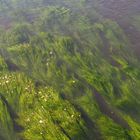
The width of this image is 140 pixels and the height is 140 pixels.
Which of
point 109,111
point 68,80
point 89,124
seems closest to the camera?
point 89,124

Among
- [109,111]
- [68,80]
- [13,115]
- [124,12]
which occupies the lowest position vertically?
[13,115]

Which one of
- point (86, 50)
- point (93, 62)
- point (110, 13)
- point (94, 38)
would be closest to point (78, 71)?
point (93, 62)

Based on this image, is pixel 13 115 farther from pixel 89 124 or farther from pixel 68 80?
pixel 89 124

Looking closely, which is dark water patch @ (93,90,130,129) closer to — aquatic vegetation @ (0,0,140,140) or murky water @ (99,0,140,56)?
aquatic vegetation @ (0,0,140,140)

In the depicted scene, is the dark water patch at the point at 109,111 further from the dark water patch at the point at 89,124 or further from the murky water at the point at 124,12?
the murky water at the point at 124,12

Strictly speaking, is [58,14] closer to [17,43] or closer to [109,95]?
[17,43]

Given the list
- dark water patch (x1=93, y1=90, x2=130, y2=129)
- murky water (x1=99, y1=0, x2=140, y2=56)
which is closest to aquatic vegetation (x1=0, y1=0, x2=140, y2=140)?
dark water patch (x1=93, y1=90, x2=130, y2=129)

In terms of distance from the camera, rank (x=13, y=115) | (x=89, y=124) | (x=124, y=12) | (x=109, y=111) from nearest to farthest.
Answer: (x=89, y=124) → (x=109, y=111) → (x=13, y=115) → (x=124, y=12)

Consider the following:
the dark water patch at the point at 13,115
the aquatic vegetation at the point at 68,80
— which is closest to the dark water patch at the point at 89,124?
the aquatic vegetation at the point at 68,80

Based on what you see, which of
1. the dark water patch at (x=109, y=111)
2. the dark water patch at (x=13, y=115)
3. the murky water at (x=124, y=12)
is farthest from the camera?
the murky water at (x=124, y=12)

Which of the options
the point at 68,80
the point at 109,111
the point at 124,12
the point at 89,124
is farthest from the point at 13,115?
the point at 124,12
